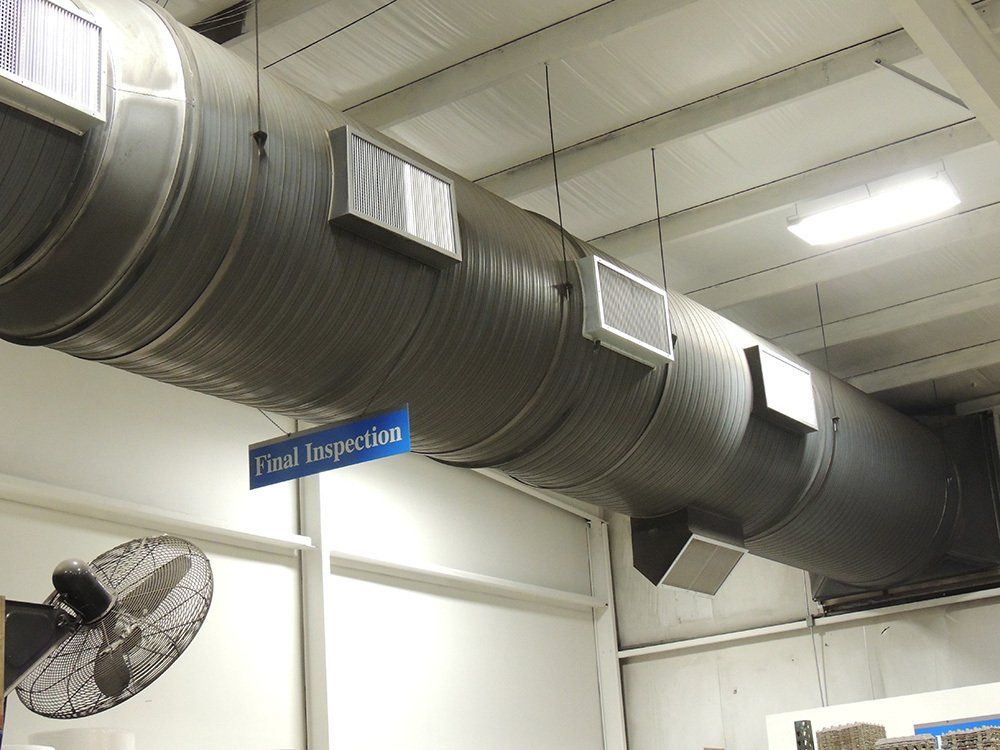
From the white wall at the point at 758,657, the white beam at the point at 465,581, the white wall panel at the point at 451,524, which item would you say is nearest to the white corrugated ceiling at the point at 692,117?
the white wall panel at the point at 451,524

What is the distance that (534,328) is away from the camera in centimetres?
433

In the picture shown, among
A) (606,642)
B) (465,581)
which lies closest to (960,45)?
(465,581)

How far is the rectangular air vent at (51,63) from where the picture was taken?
2766 millimetres

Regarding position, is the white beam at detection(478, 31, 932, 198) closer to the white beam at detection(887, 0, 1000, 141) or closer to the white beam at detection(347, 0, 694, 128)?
the white beam at detection(347, 0, 694, 128)

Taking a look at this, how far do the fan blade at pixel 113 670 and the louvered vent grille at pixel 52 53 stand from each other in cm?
180

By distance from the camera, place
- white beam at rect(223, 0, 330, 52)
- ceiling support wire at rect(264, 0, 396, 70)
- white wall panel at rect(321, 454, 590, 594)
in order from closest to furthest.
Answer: white beam at rect(223, 0, 330, 52) → ceiling support wire at rect(264, 0, 396, 70) → white wall panel at rect(321, 454, 590, 594)

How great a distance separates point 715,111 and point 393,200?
7.57 ft

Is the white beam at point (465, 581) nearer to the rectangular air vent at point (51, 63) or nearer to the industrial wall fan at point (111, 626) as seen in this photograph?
the industrial wall fan at point (111, 626)

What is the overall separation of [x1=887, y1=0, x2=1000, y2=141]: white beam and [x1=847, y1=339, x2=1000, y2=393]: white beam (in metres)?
4.18

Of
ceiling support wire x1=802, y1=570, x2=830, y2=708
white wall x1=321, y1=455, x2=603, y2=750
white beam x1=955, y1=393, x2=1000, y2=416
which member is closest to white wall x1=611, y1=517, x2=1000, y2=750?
ceiling support wire x1=802, y1=570, x2=830, y2=708

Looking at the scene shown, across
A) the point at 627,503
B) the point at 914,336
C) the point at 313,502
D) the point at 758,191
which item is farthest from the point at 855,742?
the point at 914,336

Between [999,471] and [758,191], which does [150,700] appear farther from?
[999,471]

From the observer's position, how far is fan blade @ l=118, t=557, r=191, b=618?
387 centimetres

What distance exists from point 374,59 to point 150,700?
3130 mm
